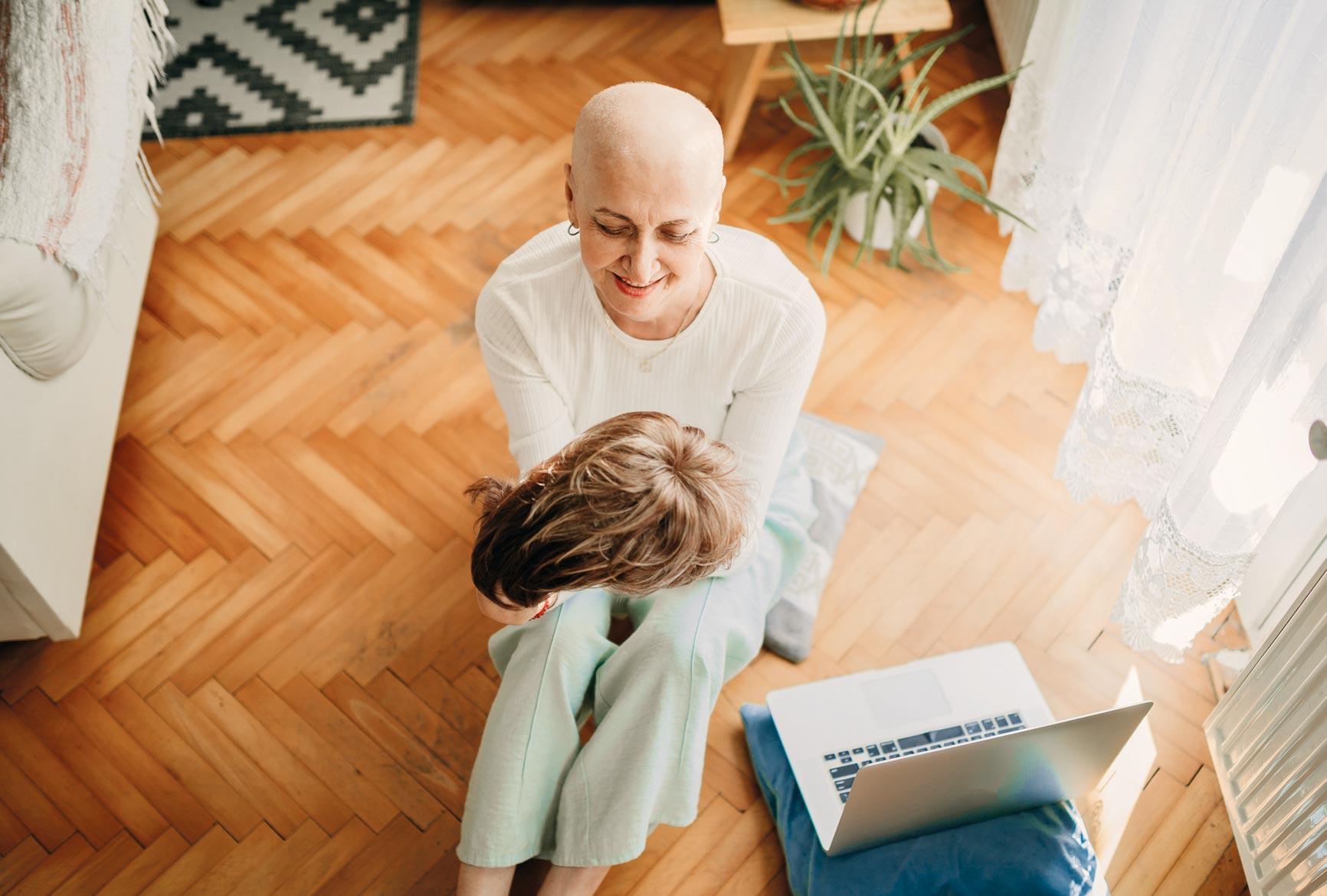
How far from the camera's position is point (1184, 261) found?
1.52 m

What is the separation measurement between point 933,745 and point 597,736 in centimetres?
52

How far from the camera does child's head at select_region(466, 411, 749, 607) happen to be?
1.10 m

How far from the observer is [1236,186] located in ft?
4.52

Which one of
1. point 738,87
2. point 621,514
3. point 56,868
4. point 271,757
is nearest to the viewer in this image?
point 621,514

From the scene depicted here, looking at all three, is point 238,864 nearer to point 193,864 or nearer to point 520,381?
point 193,864

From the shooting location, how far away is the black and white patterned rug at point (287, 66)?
2.54 meters

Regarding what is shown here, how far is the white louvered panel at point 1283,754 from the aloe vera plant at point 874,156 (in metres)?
0.95

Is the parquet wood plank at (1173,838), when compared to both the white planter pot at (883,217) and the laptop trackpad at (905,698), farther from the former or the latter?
the white planter pot at (883,217)

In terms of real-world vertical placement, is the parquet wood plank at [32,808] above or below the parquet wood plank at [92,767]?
below

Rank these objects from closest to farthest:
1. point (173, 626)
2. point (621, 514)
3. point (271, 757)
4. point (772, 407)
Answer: point (621, 514)
point (772, 407)
point (271, 757)
point (173, 626)

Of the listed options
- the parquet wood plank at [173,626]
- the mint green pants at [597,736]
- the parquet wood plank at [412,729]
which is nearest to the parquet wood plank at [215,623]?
the parquet wood plank at [173,626]

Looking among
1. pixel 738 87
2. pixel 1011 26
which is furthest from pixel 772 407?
pixel 1011 26

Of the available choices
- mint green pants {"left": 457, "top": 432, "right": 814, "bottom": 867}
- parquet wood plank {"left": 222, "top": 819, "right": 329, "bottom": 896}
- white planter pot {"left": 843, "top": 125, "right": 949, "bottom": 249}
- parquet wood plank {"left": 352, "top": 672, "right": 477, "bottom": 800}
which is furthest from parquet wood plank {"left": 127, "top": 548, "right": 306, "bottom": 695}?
white planter pot {"left": 843, "top": 125, "right": 949, "bottom": 249}

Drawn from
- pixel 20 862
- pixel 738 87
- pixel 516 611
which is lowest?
pixel 20 862
